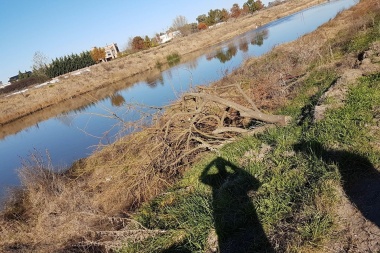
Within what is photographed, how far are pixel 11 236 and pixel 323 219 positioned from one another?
282 inches

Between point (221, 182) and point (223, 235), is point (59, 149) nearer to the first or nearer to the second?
point (221, 182)

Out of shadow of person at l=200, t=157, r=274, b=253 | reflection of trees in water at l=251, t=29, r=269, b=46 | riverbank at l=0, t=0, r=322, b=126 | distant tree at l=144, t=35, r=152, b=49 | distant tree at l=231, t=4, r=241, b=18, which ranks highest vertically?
distant tree at l=231, t=4, r=241, b=18

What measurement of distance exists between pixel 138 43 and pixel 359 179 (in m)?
71.3

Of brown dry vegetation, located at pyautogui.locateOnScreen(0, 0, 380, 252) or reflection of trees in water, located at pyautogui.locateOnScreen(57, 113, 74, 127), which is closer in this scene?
brown dry vegetation, located at pyautogui.locateOnScreen(0, 0, 380, 252)

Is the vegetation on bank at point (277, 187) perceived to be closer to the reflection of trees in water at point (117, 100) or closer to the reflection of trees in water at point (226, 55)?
the reflection of trees in water at point (117, 100)

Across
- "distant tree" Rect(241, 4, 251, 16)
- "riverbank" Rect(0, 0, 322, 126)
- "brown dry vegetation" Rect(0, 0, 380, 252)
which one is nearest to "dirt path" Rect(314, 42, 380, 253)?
"brown dry vegetation" Rect(0, 0, 380, 252)

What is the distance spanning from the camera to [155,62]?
41125 mm

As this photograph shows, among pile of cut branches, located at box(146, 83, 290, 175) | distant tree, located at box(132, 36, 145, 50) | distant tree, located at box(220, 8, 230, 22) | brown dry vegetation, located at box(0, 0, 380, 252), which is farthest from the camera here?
distant tree, located at box(220, 8, 230, 22)

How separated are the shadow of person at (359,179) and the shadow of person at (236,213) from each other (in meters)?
1.13

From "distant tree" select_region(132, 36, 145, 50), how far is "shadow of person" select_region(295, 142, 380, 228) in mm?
68489

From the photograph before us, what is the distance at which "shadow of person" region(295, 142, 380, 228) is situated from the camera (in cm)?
352

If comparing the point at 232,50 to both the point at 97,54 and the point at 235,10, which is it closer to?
the point at 97,54

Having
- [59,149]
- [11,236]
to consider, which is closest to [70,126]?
[59,149]

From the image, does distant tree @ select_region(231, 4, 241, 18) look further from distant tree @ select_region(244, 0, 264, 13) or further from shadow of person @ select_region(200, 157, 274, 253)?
shadow of person @ select_region(200, 157, 274, 253)
